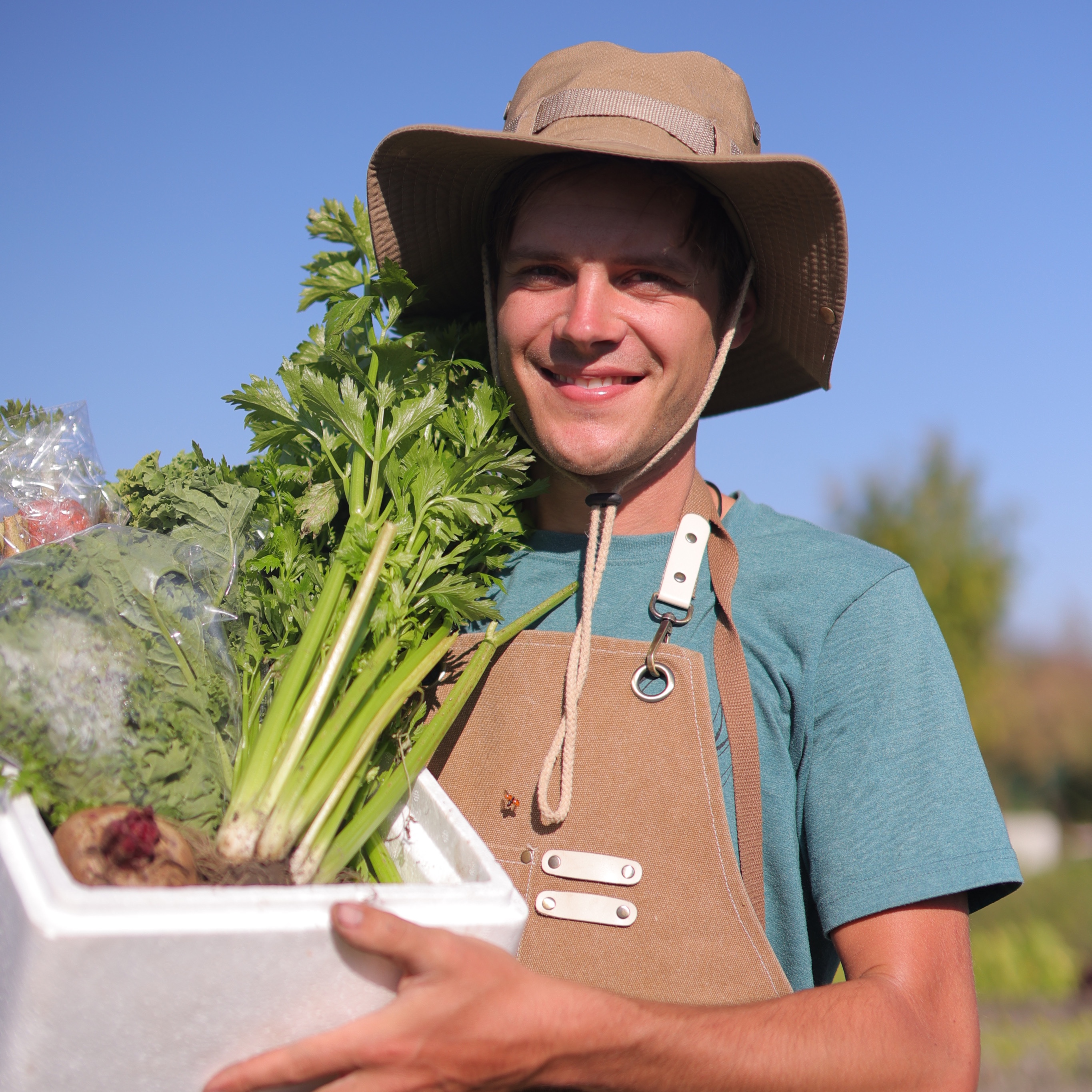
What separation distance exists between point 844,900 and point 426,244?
215 cm

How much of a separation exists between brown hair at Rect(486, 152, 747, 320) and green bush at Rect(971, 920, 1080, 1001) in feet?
32.0

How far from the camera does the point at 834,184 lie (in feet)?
8.39

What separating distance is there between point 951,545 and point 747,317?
18020mm

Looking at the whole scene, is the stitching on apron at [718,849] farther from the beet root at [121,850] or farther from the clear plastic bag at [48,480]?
the clear plastic bag at [48,480]

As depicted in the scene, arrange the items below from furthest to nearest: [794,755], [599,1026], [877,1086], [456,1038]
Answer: [794,755] < [877,1086] < [599,1026] < [456,1038]

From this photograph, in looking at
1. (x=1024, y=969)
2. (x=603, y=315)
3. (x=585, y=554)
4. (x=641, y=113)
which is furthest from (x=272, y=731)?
(x=1024, y=969)

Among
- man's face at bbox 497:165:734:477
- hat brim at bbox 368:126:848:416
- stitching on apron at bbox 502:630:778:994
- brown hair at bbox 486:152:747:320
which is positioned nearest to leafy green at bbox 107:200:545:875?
man's face at bbox 497:165:734:477

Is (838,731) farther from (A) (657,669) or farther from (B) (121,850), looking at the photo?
(B) (121,850)

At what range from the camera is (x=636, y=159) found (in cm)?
255

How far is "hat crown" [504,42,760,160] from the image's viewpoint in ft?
8.51

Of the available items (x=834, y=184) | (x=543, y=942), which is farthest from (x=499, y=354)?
(x=543, y=942)

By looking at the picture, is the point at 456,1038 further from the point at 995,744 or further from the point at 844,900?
the point at 995,744

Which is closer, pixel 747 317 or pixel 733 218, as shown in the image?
pixel 733 218

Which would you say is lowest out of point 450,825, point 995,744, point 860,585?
point 995,744
